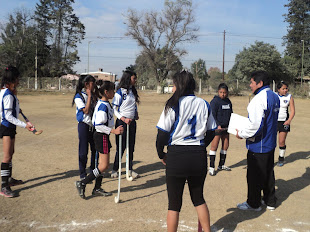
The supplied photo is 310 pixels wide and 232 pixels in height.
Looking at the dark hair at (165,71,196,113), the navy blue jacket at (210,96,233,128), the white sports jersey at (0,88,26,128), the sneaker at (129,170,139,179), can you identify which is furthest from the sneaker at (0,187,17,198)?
the navy blue jacket at (210,96,233,128)

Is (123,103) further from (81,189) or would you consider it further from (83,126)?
(81,189)

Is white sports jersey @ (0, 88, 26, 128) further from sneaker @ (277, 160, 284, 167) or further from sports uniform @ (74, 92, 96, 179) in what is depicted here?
sneaker @ (277, 160, 284, 167)

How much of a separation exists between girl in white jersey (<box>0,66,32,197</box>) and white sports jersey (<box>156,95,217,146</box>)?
2.78m

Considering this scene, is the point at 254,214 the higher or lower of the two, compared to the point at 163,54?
lower

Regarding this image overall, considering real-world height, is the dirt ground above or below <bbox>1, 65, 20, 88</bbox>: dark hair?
below

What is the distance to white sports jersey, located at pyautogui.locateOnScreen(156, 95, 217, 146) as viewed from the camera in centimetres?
284

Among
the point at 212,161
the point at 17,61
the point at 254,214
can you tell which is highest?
the point at 17,61

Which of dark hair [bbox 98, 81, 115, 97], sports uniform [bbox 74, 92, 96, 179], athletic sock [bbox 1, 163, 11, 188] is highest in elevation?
dark hair [bbox 98, 81, 115, 97]

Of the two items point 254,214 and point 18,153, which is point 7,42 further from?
point 254,214

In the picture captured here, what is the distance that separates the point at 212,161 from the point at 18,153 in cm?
501

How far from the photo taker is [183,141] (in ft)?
9.48

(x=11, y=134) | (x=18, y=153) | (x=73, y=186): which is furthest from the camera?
(x=18, y=153)

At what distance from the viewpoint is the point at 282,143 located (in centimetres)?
666

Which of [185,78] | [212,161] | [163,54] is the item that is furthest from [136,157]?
[163,54]
